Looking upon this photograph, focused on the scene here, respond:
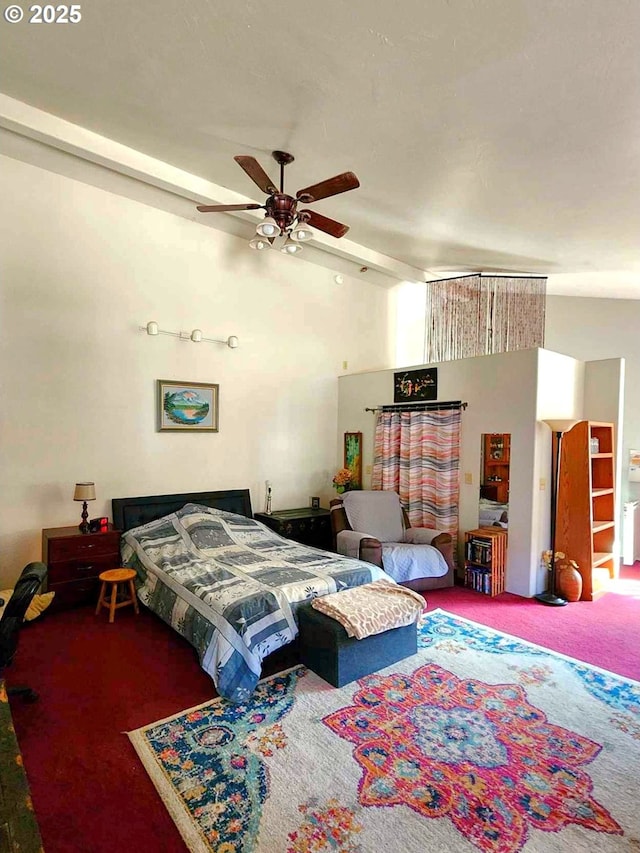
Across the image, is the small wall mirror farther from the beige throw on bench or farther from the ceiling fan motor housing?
the ceiling fan motor housing

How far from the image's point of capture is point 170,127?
3588mm

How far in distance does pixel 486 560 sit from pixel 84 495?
12.9 ft

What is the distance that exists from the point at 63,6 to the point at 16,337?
248 cm

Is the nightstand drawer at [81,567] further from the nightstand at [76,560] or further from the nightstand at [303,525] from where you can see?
the nightstand at [303,525]

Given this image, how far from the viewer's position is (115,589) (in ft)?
12.3

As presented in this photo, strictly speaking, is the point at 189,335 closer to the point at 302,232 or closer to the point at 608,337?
the point at 302,232

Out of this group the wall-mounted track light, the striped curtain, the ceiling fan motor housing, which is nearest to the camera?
the ceiling fan motor housing

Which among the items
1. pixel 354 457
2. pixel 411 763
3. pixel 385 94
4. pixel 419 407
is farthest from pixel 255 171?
pixel 354 457

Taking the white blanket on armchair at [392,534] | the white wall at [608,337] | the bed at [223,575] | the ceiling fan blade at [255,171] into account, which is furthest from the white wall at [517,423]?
the ceiling fan blade at [255,171]

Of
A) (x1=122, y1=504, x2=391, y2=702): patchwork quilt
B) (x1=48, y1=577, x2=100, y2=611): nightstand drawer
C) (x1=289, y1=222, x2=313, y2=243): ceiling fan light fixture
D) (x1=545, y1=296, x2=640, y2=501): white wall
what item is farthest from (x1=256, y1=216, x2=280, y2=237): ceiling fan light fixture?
(x1=545, y1=296, x2=640, y2=501): white wall

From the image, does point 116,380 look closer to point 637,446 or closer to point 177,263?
point 177,263

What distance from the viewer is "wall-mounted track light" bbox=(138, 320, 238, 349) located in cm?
466

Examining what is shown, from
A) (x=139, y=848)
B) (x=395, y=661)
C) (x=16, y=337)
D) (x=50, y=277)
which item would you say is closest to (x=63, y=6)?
(x=50, y=277)

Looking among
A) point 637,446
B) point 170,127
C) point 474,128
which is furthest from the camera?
point 637,446
